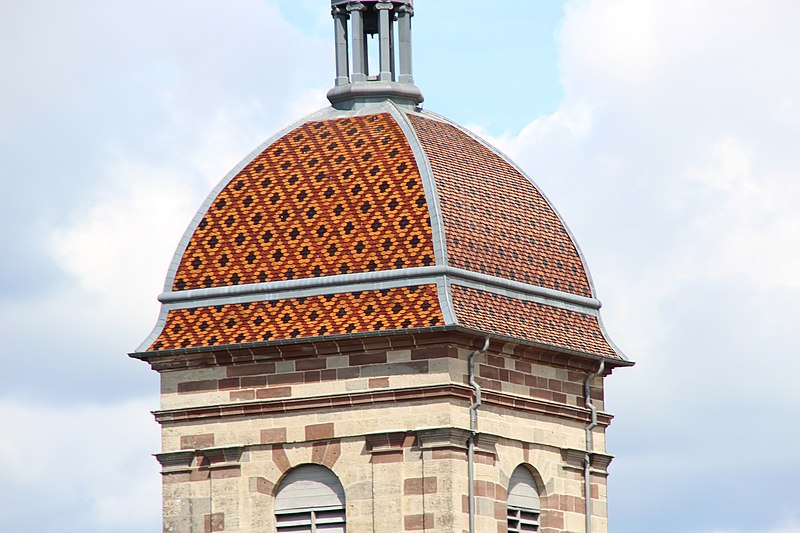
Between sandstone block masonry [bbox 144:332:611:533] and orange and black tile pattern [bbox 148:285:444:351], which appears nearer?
sandstone block masonry [bbox 144:332:611:533]

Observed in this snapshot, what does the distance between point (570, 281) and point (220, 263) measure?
26.9 ft

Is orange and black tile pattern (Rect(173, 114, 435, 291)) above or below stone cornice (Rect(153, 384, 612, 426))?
above

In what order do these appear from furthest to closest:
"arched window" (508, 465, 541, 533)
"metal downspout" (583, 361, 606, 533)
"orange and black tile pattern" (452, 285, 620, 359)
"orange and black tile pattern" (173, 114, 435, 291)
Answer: "metal downspout" (583, 361, 606, 533) → "arched window" (508, 465, 541, 533) → "orange and black tile pattern" (173, 114, 435, 291) → "orange and black tile pattern" (452, 285, 620, 359)

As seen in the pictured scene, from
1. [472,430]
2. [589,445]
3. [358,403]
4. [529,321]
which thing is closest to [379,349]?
[358,403]

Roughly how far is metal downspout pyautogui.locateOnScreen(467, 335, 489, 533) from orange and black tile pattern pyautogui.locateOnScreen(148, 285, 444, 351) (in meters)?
1.44

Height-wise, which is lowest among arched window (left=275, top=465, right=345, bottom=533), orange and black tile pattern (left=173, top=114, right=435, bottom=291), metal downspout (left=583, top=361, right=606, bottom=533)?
arched window (left=275, top=465, right=345, bottom=533)

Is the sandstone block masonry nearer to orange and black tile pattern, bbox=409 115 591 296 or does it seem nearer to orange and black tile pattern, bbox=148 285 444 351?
orange and black tile pattern, bbox=148 285 444 351

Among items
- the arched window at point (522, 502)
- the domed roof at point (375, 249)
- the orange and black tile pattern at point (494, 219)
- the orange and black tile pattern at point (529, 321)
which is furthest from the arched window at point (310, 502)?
the orange and black tile pattern at point (494, 219)

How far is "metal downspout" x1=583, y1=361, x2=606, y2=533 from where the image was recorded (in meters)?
83.8

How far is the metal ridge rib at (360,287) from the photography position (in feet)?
265

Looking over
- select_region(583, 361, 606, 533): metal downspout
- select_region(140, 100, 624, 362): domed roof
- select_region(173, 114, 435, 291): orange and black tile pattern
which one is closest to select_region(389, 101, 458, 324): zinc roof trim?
select_region(140, 100, 624, 362): domed roof

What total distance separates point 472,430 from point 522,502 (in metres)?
2.82

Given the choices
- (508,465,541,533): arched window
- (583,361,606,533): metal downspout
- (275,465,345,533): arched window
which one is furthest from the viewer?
(583,361,606,533): metal downspout

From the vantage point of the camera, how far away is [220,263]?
83.0m
